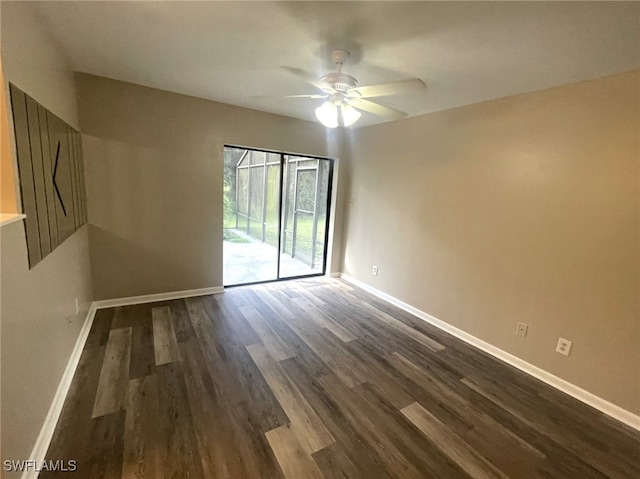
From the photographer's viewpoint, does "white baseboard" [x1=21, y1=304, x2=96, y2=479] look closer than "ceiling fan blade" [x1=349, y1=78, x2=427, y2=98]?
Yes

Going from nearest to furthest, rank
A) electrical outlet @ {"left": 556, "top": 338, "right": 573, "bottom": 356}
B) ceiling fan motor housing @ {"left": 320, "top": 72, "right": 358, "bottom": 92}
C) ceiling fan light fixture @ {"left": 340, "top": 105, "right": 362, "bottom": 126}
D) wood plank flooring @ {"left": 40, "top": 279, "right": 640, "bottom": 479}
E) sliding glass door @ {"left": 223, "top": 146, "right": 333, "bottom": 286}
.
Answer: wood plank flooring @ {"left": 40, "top": 279, "right": 640, "bottom": 479}, ceiling fan motor housing @ {"left": 320, "top": 72, "right": 358, "bottom": 92}, ceiling fan light fixture @ {"left": 340, "top": 105, "right": 362, "bottom": 126}, electrical outlet @ {"left": 556, "top": 338, "right": 573, "bottom": 356}, sliding glass door @ {"left": 223, "top": 146, "right": 333, "bottom": 286}

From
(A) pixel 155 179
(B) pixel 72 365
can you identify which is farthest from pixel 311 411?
(A) pixel 155 179

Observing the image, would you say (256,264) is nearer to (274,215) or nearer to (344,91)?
(274,215)

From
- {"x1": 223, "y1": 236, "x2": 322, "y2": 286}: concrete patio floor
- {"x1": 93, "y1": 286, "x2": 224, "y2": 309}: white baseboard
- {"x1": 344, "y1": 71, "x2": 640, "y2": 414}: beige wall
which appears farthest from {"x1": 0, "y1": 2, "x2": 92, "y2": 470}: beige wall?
{"x1": 344, "y1": 71, "x2": 640, "y2": 414}: beige wall

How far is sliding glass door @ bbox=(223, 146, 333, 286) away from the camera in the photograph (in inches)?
157

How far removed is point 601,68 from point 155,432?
3.60m

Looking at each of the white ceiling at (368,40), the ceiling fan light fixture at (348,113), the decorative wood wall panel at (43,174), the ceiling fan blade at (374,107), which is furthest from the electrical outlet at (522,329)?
the decorative wood wall panel at (43,174)

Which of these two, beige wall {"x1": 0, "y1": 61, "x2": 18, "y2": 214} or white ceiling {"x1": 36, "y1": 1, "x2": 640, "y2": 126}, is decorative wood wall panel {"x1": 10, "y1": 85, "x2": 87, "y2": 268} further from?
white ceiling {"x1": 36, "y1": 1, "x2": 640, "y2": 126}

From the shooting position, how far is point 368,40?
5.70 feet

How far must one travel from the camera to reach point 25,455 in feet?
4.17

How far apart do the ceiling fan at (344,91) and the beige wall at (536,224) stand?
1.13 metres

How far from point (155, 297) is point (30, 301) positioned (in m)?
2.07

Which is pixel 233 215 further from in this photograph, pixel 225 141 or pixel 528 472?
pixel 528 472

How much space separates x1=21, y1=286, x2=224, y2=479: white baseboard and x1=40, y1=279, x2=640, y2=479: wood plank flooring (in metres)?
0.05
